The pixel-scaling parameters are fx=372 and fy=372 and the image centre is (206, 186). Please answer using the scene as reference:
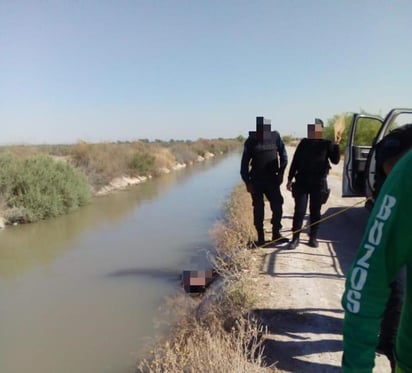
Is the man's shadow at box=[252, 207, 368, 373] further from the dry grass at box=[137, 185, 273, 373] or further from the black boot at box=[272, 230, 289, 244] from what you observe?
the black boot at box=[272, 230, 289, 244]

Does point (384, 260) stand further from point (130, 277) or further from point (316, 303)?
point (130, 277)

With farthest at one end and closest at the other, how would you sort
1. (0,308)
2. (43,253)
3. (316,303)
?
(43,253)
(0,308)
(316,303)

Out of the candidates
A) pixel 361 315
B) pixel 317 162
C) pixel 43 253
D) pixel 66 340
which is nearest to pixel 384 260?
pixel 361 315

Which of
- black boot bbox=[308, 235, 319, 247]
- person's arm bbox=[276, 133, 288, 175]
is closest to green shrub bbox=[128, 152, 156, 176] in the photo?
black boot bbox=[308, 235, 319, 247]

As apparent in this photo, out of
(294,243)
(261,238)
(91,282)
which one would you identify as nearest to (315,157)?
(294,243)

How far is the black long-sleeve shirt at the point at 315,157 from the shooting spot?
17.9 ft

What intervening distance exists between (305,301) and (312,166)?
203 centimetres

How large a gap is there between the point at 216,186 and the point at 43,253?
14.0 m

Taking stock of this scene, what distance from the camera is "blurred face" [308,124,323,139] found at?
213 inches

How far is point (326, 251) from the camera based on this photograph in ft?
20.7

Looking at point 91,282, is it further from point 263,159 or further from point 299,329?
point 299,329

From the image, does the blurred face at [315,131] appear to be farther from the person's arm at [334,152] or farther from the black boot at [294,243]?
the black boot at [294,243]

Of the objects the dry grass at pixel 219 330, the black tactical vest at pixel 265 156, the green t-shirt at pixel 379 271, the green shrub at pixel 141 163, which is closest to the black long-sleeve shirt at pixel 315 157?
the black tactical vest at pixel 265 156

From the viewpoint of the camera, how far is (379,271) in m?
1.04
